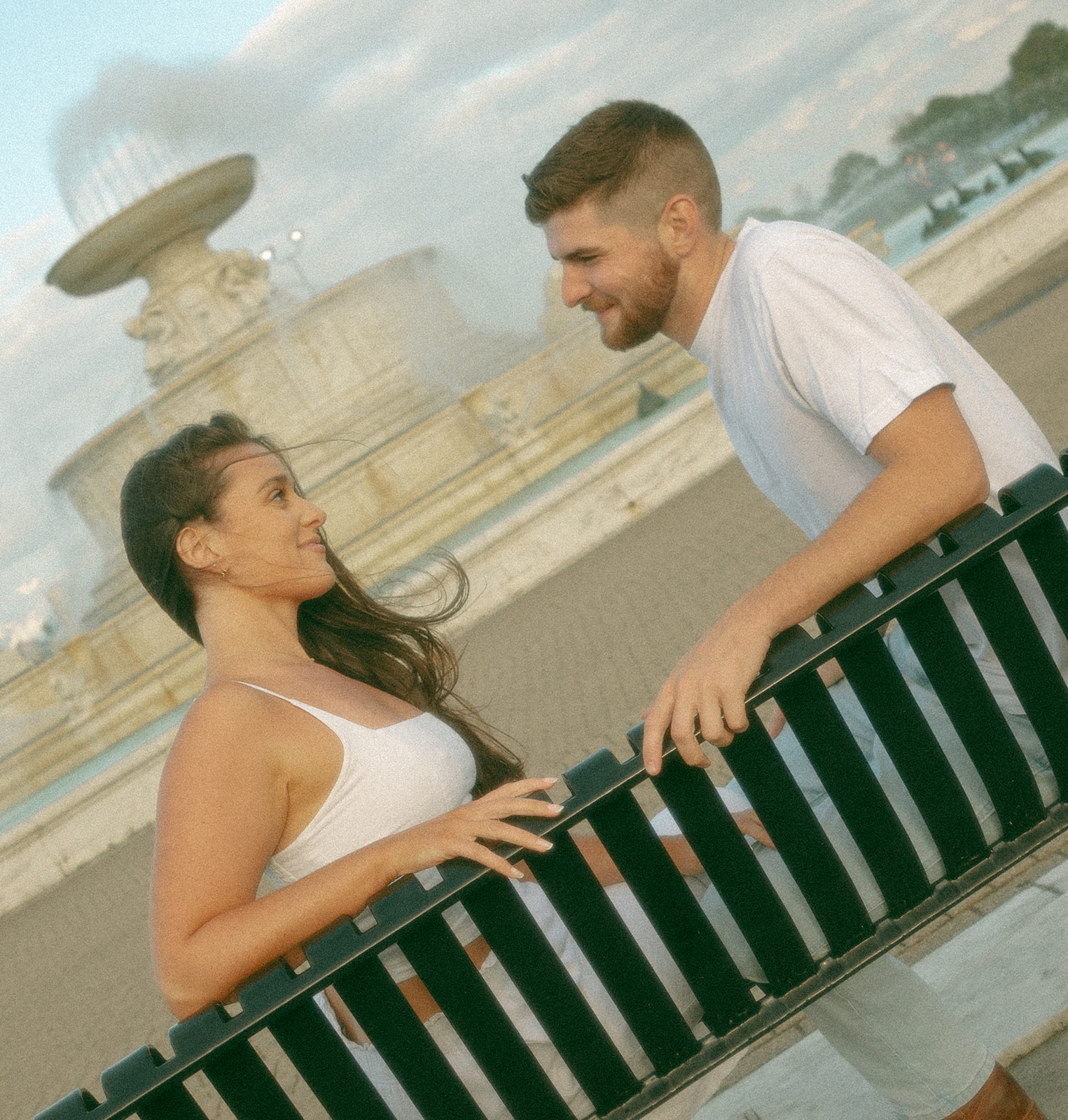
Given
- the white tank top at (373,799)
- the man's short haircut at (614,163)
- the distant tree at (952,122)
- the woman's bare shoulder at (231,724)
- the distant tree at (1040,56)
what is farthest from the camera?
the distant tree at (952,122)

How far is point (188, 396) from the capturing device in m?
25.9

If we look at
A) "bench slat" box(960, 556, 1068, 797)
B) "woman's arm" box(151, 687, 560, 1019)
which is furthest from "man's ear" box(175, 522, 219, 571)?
"bench slat" box(960, 556, 1068, 797)

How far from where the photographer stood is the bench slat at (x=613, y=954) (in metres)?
1.62

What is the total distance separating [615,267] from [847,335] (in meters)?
0.56

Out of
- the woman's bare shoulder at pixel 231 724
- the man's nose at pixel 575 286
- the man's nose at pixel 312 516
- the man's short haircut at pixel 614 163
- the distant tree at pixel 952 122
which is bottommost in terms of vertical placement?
the distant tree at pixel 952 122

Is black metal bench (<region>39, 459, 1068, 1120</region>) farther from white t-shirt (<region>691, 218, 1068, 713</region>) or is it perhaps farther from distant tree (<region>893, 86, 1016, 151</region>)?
distant tree (<region>893, 86, 1016, 151</region>)

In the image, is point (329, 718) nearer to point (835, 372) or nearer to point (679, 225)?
point (835, 372)

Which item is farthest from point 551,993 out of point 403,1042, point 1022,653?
point 1022,653

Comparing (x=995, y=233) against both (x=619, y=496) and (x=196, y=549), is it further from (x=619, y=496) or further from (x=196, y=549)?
(x=196, y=549)

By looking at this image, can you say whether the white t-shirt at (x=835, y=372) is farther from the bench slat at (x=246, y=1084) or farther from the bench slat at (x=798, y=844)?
the bench slat at (x=246, y=1084)

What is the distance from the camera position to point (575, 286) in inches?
94.5

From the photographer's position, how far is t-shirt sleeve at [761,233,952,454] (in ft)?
6.12

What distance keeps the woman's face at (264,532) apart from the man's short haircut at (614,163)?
703 mm

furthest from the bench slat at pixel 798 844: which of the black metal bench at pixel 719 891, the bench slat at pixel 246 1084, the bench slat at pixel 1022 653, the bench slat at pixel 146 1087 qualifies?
the bench slat at pixel 146 1087
